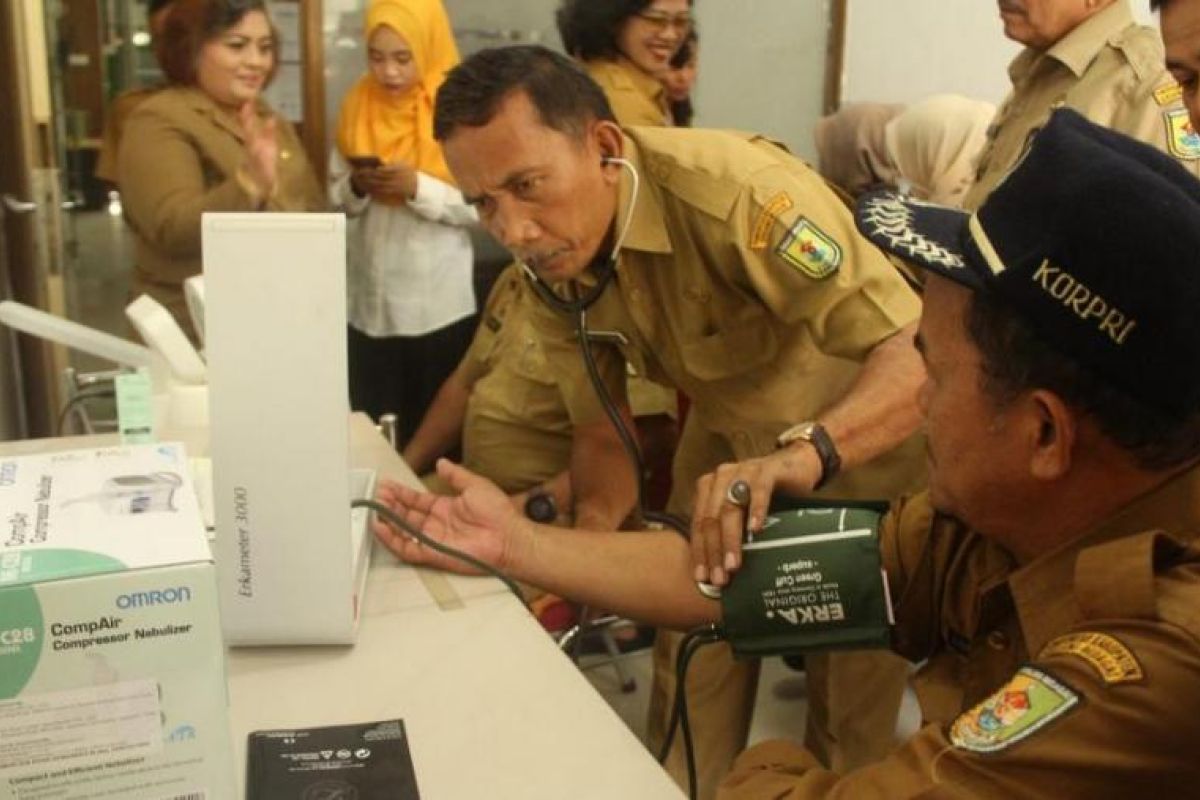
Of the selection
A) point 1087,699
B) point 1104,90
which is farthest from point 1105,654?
point 1104,90

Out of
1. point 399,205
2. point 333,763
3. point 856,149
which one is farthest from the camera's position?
point 399,205

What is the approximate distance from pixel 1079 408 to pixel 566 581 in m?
0.68

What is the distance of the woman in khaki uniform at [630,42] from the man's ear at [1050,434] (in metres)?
1.77

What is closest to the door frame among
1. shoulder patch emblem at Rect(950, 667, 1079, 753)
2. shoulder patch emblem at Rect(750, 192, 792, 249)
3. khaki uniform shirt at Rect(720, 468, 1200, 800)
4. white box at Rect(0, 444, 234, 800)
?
shoulder patch emblem at Rect(750, 192, 792, 249)

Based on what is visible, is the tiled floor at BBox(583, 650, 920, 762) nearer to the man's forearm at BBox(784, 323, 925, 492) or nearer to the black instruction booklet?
the man's forearm at BBox(784, 323, 925, 492)

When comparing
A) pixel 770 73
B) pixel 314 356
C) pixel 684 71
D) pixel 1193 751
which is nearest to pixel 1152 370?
pixel 1193 751

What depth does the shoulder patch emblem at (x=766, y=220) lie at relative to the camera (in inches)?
58.1

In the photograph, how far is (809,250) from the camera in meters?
1.46

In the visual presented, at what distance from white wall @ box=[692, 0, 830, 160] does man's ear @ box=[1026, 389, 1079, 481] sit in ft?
10.5

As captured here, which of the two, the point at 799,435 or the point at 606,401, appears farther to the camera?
the point at 606,401

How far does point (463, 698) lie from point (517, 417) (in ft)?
4.43

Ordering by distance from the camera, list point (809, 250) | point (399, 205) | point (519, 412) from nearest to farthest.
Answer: point (809, 250), point (519, 412), point (399, 205)

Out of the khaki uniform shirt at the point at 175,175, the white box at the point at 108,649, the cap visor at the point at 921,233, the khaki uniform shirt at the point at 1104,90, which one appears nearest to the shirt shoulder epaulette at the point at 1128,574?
the cap visor at the point at 921,233

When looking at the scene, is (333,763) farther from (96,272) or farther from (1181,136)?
(96,272)
